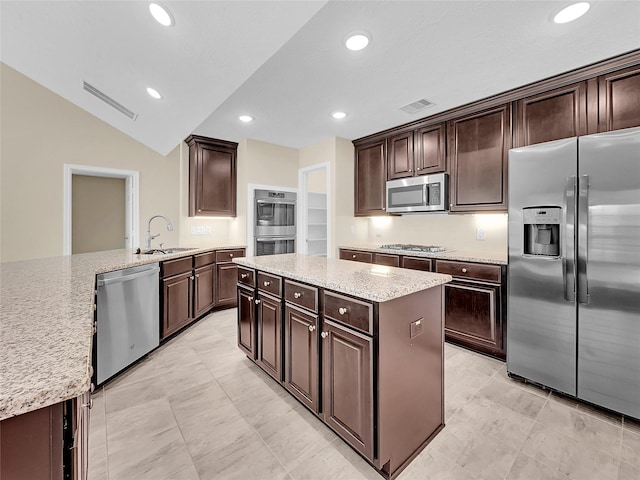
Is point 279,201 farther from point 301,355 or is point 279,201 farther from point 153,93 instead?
point 301,355

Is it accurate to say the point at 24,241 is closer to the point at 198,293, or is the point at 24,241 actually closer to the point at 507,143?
the point at 198,293

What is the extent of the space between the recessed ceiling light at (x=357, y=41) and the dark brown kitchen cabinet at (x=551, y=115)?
5.74 ft

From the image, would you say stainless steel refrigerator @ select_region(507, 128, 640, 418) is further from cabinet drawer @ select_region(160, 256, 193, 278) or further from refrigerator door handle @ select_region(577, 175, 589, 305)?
cabinet drawer @ select_region(160, 256, 193, 278)

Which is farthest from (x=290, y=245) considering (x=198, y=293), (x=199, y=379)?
(x=199, y=379)

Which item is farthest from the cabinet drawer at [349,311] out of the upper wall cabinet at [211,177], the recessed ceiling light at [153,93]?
the upper wall cabinet at [211,177]

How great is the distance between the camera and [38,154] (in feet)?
10.8

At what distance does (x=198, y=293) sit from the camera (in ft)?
11.6

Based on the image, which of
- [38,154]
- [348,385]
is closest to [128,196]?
[38,154]

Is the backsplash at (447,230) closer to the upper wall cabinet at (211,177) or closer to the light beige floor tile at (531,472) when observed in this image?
the light beige floor tile at (531,472)

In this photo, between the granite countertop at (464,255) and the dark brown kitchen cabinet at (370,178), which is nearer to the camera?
the granite countertop at (464,255)

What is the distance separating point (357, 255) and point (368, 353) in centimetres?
260

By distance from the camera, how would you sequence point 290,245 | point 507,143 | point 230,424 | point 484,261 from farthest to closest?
point 290,245
point 507,143
point 484,261
point 230,424

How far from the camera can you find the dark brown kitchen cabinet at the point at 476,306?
2.60 meters

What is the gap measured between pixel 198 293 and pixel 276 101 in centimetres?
239
